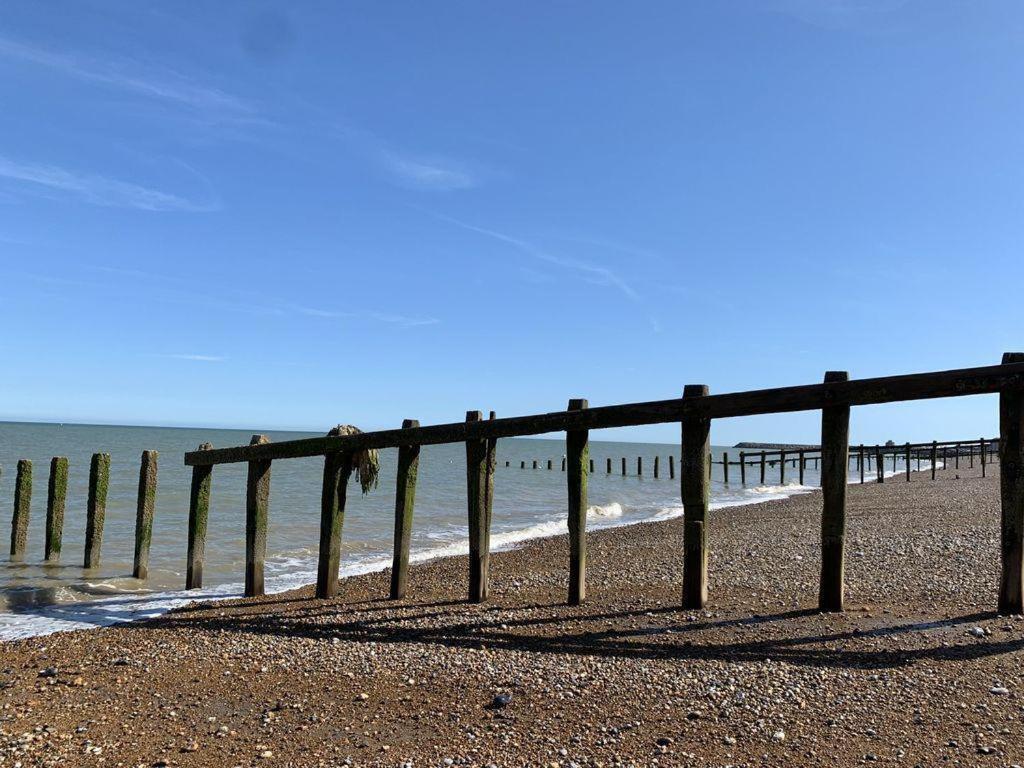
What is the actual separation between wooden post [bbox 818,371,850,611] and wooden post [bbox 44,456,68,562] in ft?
47.2

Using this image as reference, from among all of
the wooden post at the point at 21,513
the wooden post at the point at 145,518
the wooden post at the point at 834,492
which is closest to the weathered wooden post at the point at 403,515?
the wooden post at the point at 834,492

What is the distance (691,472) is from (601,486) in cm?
3527

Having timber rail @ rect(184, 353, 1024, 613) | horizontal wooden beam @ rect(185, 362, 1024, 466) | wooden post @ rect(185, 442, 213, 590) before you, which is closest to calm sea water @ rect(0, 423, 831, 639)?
wooden post @ rect(185, 442, 213, 590)

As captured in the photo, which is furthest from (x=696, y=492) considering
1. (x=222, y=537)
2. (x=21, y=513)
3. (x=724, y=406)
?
(x=21, y=513)

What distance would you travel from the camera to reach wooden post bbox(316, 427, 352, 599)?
379 inches

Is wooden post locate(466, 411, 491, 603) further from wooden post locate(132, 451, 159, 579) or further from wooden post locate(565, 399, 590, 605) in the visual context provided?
wooden post locate(132, 451, 159, 579)

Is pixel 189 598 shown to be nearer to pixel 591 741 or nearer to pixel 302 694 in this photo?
pixel 302 694

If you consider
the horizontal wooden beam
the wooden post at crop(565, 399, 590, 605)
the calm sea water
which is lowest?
the calm sea water

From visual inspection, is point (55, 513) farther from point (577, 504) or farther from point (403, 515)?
point (577, 504)

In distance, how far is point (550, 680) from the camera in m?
5.53

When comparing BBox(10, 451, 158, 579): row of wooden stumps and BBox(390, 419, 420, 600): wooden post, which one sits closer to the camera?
BBox(390, 419, 420, 600): wooden post

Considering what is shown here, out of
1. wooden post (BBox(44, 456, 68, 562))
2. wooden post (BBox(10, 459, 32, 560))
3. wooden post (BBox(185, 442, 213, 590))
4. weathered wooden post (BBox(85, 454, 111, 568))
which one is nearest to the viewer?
wooden post (BBox(185, 442, 213, 590))

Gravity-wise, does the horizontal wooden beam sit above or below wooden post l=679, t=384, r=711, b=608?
above

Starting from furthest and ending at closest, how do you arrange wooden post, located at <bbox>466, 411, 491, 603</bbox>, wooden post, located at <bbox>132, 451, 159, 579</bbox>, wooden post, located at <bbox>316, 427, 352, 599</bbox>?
wooden post, located at <bbox>132, 451, 159, 579</bbox>, wooden post, located at <bbox>316, 427, 352, 599</bbox>, wooden post, located at <bbox>466, 411, 491, 603</bbox>
